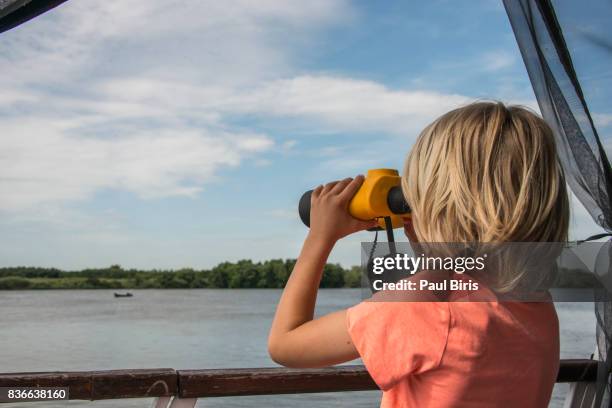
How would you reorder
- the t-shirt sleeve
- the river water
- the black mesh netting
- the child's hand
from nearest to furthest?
the t-shirt sleeve
the child's hand
the black mesh netting
the river water

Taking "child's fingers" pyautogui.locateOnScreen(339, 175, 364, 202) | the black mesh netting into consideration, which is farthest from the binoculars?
the black mesh netting

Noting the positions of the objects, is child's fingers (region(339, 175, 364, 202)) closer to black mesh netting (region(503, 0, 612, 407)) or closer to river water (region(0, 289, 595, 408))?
black mesh netting (region(503, 0, 612, 407))

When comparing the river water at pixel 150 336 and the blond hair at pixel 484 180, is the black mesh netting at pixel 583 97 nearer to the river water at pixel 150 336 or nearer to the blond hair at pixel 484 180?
the blond hair at pixel 484 180

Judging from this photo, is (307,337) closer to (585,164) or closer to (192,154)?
(585,164)

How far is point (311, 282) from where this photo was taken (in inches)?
35.1

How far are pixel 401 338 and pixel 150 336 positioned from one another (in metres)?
38.1

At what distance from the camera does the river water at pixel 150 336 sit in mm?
24984

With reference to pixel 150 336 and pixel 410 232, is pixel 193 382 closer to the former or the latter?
pixel 410 232

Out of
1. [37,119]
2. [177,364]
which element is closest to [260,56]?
[37,119]

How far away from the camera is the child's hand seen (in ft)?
2.94

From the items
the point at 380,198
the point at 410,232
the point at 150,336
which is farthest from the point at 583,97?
the point at 150,336

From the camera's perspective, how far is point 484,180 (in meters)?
0.81

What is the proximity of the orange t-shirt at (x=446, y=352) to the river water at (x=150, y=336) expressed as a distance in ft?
36.2

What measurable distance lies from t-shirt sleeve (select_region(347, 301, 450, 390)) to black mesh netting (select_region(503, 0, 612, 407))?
109 centimetres
